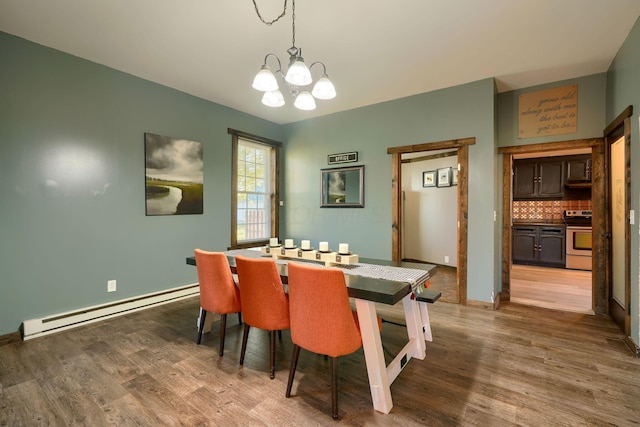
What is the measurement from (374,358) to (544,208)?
254 inches

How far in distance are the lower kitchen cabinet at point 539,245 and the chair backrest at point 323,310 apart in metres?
5.81

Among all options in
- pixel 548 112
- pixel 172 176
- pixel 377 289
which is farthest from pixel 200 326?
pixel 548 112

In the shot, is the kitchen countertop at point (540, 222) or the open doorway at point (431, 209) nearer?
the open doorway at point (431, 209)

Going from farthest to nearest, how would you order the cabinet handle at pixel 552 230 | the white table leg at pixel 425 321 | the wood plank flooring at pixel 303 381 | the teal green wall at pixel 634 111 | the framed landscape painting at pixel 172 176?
the cabinet handle at pixel 552 230, the framed landscape painting at pixel 172 176, the white table leg at pixel 425 321, the teal green wall at pixel 634 111, the wood plank flooring at pixel 303 381

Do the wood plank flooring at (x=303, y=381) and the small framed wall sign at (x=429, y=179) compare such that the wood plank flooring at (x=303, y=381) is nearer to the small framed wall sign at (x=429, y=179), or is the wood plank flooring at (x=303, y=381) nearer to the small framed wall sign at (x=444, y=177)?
the small framed wall sign at (x=444, y=177)

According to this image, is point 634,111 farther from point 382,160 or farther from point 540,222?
point 540,222

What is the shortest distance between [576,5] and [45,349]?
5.13 metres

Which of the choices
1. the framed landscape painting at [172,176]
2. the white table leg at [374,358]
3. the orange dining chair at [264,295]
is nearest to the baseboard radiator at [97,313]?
the framed landscape painting at [172,176]

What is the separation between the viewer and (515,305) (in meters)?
3.74

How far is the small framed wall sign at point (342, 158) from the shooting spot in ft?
15.1

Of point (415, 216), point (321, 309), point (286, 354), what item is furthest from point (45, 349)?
point (415, 216)

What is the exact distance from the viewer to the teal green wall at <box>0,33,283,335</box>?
8.87ft

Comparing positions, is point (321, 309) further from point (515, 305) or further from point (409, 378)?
point (515, 305)

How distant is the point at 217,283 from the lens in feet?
7.84
